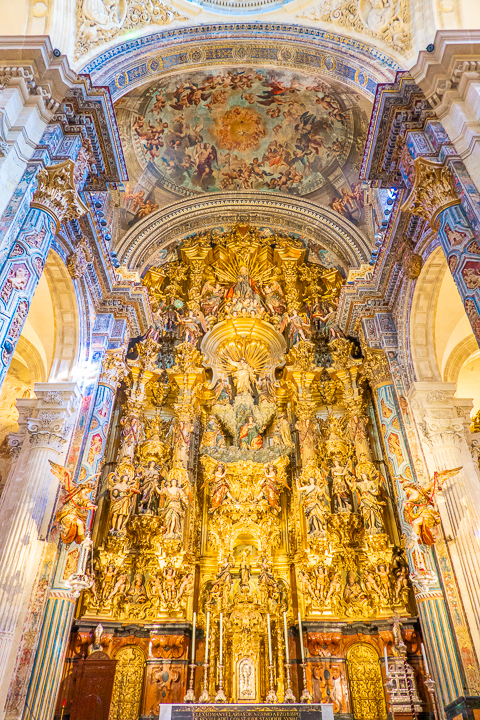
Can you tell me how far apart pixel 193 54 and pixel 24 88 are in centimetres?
543

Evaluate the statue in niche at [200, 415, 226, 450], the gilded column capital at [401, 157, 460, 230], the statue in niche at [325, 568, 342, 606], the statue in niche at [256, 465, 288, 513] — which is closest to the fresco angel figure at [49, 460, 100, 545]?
the statue in niche at [200, 415, 226, 450]

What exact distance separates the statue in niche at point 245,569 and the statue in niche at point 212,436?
2681 millimetres

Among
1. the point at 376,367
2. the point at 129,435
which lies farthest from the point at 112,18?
the point at 376,367

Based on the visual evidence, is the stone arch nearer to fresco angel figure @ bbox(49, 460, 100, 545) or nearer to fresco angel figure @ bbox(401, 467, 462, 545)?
fresco angel figure @ bbox(49, 460, 100, 545)

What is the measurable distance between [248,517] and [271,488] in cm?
88

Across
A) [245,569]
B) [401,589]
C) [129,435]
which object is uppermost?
[129,435]

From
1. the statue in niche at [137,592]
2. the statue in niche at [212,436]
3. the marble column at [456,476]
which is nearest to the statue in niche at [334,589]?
the marble column at [456,476]

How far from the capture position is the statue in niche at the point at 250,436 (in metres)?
13.2

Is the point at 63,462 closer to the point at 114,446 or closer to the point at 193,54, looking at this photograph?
the point at 114,446

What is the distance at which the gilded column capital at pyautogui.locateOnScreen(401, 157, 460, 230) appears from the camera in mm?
7656

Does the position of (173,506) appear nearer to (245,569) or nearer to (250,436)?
(245,569)

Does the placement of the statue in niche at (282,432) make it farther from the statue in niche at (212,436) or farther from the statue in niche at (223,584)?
the statue in niche at (223,584)

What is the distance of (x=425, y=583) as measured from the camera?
8.80 m

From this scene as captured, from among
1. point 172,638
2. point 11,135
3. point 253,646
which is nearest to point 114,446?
point 172,638
